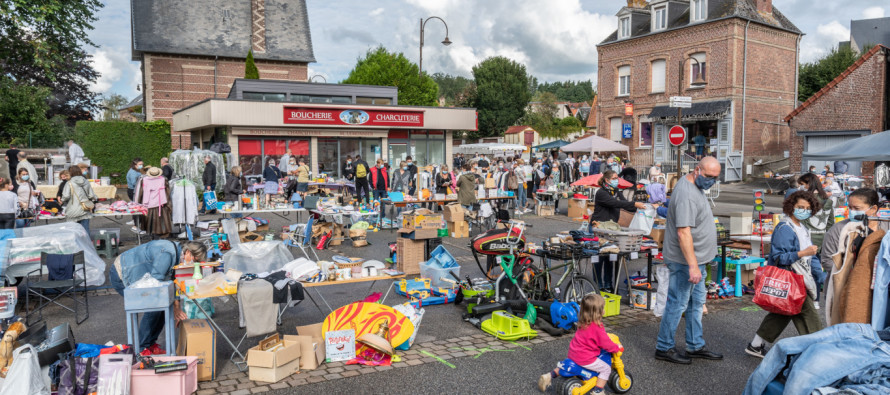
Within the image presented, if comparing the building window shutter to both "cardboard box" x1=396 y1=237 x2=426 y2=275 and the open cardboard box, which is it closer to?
"cardboard box" x1=396 y1=237 x2=426 y2=275

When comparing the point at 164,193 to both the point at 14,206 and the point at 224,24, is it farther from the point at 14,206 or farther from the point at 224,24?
the point at 224,24

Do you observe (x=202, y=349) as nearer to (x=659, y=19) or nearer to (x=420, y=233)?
(x=420, y=233)

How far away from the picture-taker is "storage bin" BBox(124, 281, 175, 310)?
535cm

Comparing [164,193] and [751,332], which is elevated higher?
[164,193]

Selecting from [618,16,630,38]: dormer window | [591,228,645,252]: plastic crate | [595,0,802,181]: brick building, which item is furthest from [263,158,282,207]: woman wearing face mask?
[618,16,630,38]: dormer window

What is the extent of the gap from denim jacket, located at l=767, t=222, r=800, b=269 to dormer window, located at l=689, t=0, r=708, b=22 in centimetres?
2916

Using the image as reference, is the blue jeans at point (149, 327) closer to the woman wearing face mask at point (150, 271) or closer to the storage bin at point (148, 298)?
the woman wearing face mask at point (150, 271)

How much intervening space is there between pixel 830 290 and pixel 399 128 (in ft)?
77.4

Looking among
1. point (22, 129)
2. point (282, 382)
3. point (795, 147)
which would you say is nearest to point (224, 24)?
point (22, 129)

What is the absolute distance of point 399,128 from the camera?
2753 cm

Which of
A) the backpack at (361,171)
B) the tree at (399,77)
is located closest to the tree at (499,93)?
the tree at (399,77)

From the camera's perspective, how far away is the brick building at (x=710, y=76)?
31.1 metres

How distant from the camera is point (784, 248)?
590cm

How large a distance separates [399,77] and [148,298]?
148ft
